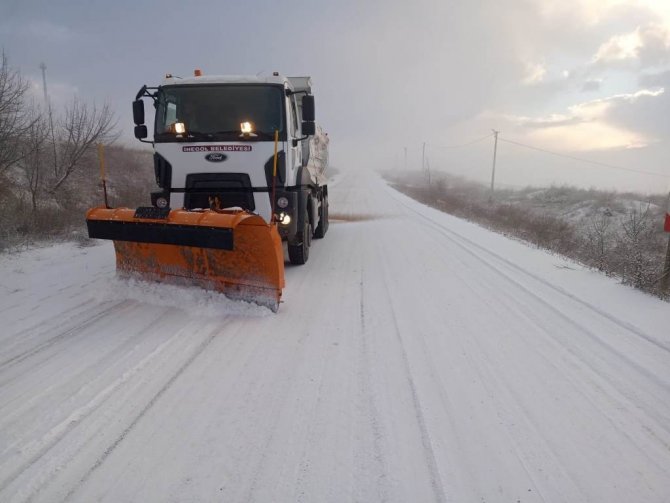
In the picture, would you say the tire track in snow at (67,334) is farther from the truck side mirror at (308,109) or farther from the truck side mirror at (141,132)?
the truck side mirror at (308,109)

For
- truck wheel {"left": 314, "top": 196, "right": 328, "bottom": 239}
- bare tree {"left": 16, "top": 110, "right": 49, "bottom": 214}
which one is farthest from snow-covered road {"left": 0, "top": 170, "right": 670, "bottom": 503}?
bare tree {"left": 16, "top": 110, "right": 49, "bottom": 214}

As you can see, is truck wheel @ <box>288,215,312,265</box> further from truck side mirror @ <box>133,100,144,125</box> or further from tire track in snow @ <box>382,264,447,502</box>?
tire track in snow @ <box>382,264,447,502</box>

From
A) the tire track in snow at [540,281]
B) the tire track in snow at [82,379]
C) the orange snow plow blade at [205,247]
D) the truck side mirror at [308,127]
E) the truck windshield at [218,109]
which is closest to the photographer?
the tire track in snow at [82,379]

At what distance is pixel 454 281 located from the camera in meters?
6.15

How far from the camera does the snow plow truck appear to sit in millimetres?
4816

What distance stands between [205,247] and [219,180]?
1586mm

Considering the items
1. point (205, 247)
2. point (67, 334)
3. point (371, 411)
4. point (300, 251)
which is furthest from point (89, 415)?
point (300, 251)

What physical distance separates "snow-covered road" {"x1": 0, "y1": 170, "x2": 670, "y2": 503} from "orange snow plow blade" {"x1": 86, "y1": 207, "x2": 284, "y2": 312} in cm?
26

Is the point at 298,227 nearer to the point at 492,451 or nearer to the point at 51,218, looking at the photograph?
the point at 492,451

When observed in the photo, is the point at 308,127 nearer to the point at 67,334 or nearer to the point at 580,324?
the point at 67,334

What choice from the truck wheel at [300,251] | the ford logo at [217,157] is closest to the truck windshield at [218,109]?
the ford logo at [217,157]

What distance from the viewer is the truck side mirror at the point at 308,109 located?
6034mm

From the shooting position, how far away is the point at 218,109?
19.4 ft

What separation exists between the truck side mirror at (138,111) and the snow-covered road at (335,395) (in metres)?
2.57
